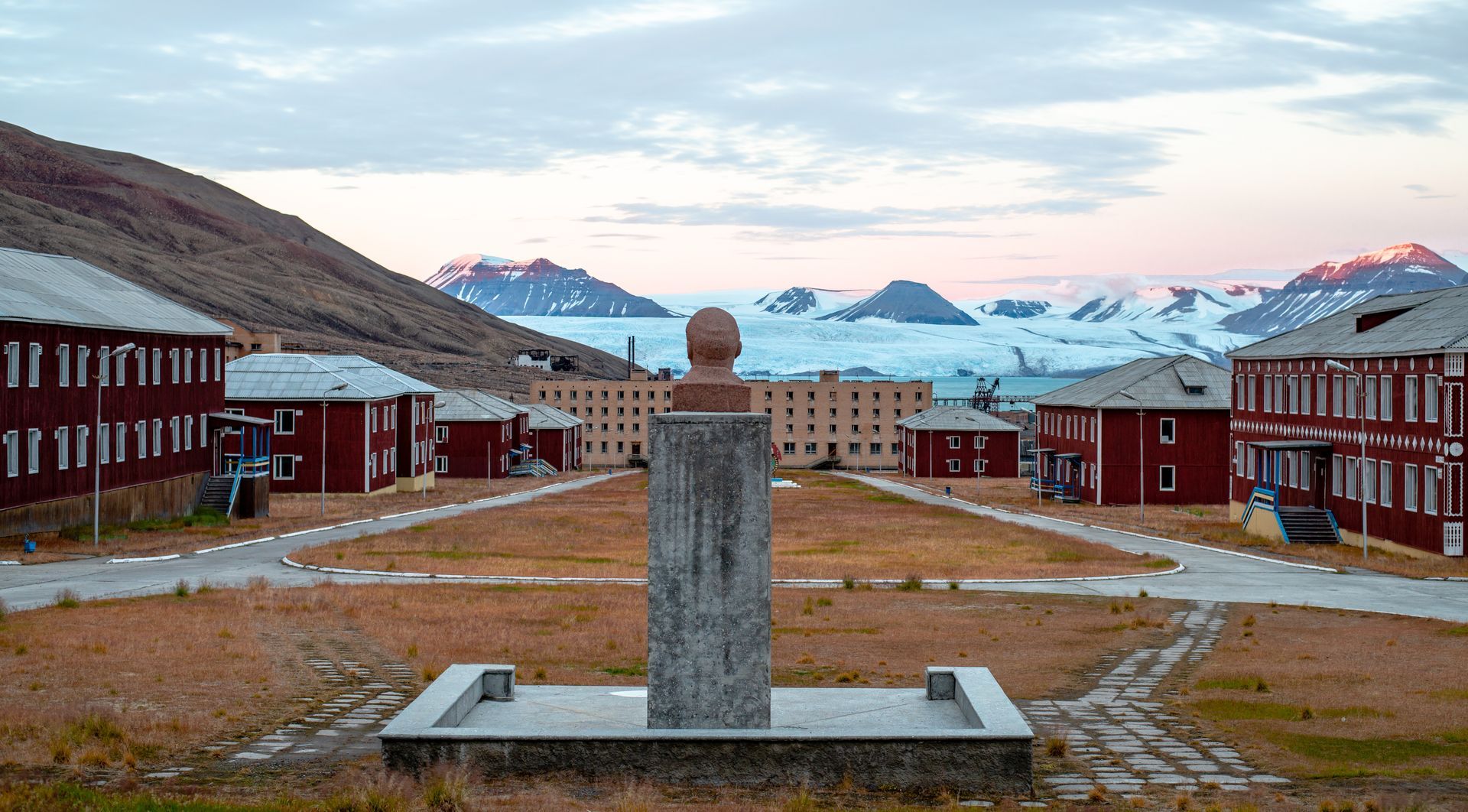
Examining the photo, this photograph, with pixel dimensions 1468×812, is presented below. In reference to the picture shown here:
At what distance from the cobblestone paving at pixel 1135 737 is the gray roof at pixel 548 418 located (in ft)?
392

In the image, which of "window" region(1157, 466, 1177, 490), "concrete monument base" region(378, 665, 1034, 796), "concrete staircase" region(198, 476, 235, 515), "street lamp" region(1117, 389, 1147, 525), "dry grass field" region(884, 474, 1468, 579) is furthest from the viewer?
"window" region(1157, 466, 1177, 490)

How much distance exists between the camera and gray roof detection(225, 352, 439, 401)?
7888 centimetres

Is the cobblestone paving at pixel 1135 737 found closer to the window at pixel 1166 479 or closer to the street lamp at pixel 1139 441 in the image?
the street lamp at pixel 1139 441

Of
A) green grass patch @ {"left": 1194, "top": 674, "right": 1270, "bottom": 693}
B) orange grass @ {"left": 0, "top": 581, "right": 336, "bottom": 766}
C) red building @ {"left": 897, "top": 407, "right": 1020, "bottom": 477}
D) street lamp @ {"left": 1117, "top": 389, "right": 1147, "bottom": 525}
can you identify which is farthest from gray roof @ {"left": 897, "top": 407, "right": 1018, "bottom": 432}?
green grass patch @ {"left": 1194, "top": 674, "right": 1270, "bottom": 693}

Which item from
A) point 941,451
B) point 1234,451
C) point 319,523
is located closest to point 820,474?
point 941,451

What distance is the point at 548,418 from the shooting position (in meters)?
143

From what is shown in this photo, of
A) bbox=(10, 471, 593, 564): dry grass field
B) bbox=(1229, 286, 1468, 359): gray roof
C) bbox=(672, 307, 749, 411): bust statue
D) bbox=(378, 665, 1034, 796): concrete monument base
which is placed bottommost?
bbox=(10, 471, 593, 564): dry grass field

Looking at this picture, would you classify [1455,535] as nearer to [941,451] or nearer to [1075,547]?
[1075,547]

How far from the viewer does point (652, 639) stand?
14469 mm

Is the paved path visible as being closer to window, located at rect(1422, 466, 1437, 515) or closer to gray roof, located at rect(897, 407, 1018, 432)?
window, located at rect(1422, 466, 1437, 515)

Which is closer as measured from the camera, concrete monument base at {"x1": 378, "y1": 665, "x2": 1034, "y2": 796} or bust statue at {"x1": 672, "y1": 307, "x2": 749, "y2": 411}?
concrete monument base at {"x1": 378, "y1": 665, "x2": 1034, "y2": 796}

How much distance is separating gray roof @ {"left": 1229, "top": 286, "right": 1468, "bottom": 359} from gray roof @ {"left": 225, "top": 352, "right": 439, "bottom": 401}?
48.6 m

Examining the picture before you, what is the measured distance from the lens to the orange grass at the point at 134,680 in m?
14.9

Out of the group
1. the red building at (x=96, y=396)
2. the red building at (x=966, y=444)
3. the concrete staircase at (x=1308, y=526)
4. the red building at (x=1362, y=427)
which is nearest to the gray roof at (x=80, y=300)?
the red building at (x=96, y=396)
